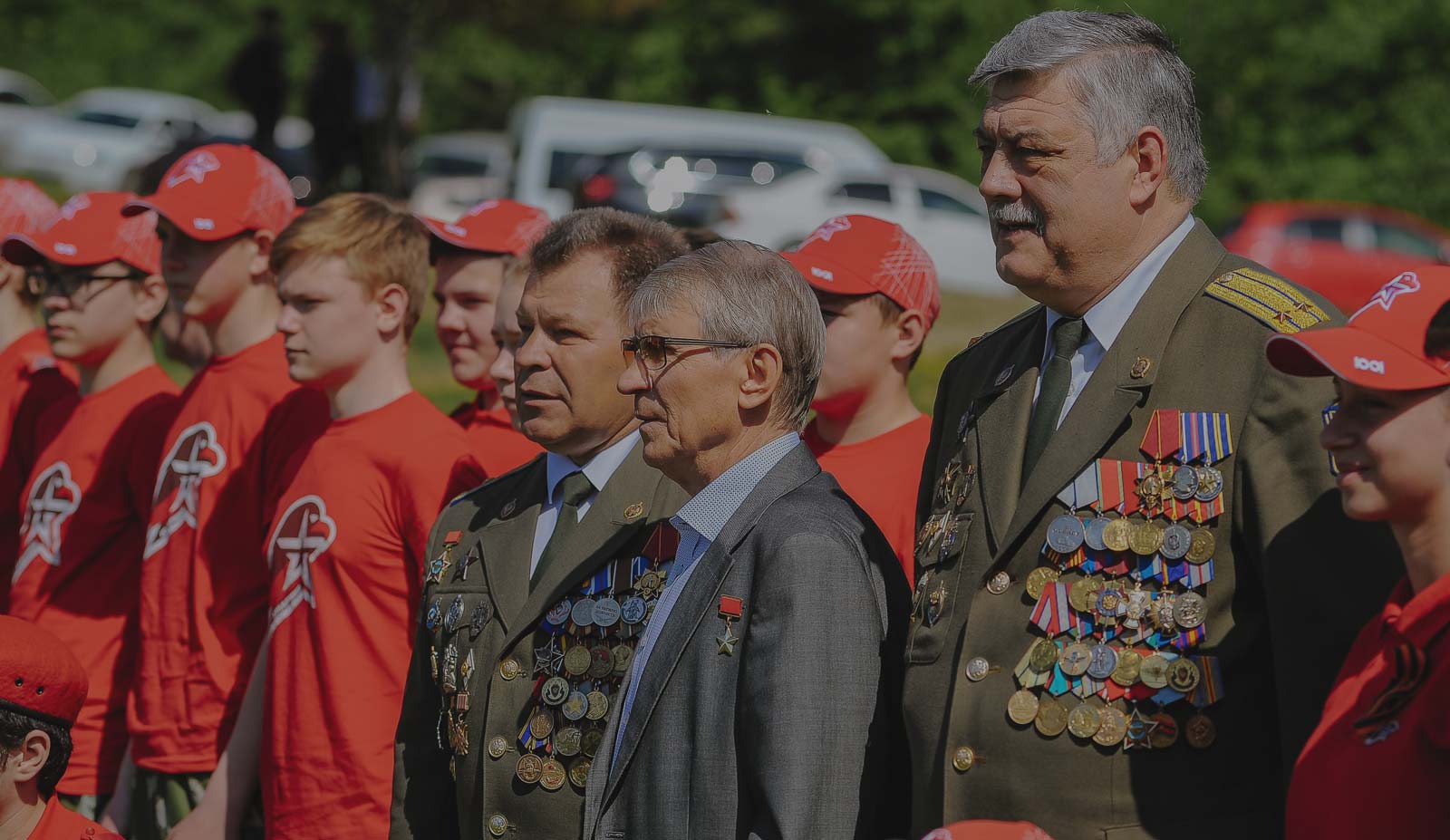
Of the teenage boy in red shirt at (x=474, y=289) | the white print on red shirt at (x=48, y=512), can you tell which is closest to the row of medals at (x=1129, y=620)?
the teenage boy in red shirt at (x=474, y=289)

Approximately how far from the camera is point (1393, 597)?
9.01 feet

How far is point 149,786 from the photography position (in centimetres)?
471

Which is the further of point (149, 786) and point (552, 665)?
point (149, 786)

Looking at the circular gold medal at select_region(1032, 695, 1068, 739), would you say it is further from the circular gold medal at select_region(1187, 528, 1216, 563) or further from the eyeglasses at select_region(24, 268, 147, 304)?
the eyeglasses at select_region(24, 268, 147, 304)

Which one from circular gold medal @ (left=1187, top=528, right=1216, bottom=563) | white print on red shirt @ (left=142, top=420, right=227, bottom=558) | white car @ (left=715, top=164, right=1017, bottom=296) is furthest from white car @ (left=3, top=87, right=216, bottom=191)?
circular gold medal @ (left=1187, top=528, right=1216, bottom=563)

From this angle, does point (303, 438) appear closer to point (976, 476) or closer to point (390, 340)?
point (390, 340)

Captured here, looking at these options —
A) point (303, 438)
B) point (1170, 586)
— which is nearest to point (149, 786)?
point (303, 438)

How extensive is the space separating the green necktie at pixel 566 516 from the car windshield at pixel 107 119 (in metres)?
31.7

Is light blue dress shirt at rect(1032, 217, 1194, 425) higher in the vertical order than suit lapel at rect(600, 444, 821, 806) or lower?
higher

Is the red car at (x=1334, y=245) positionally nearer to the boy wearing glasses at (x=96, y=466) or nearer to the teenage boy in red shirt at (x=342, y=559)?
the boy wearing glasses at (x=96, y=466)

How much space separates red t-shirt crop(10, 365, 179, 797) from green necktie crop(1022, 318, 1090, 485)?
117 inches

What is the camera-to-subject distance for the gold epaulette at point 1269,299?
10.1 feet

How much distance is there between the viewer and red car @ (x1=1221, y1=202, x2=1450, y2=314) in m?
24.0

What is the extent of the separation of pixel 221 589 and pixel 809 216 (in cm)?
1732
